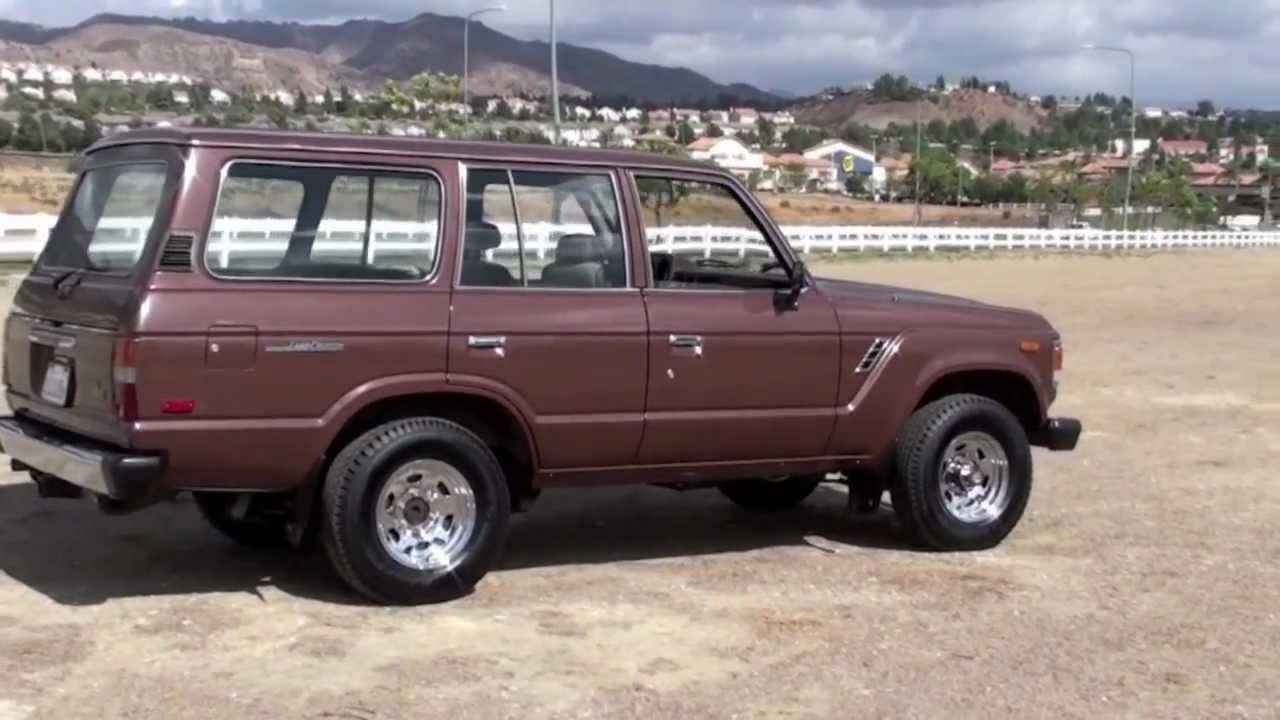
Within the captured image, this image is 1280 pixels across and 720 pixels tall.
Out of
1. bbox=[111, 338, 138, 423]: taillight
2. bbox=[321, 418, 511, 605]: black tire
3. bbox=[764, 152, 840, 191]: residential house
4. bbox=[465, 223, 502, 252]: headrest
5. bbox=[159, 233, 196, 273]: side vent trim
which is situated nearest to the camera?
bbox=[111, 338, 138, 423]: taillight

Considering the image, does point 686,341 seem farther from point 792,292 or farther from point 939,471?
point 939,471

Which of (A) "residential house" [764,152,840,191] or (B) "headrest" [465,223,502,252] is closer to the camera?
(B) "headrest" [465,223,502,252]

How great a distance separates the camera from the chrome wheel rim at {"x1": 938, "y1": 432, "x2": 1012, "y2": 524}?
26.2 ft

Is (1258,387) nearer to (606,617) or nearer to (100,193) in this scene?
(606,617)

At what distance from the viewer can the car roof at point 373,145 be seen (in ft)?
21.1

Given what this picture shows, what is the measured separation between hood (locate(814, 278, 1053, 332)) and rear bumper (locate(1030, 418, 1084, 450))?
18.8 inches

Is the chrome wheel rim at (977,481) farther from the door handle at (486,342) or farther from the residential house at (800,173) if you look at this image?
the residential house at (800,173)

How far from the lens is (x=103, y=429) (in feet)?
20.4

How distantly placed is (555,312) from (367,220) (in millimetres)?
867

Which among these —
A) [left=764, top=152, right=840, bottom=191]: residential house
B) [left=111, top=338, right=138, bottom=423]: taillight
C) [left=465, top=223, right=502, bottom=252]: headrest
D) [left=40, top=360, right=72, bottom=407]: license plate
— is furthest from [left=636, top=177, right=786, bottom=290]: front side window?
[left=764, top=152, right=840, bottom=191]: residential house

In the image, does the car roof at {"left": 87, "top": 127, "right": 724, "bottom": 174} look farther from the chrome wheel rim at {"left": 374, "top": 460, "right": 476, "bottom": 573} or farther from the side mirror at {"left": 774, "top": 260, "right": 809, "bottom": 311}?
the chrome wheel rim at {"left": 374, "top": 460, "right": 476, "bottom": 573}

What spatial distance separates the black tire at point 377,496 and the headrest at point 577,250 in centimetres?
90

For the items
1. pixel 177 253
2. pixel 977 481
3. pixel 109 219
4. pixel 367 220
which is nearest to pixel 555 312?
pixel 367 220

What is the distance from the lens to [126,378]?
19.7ft
